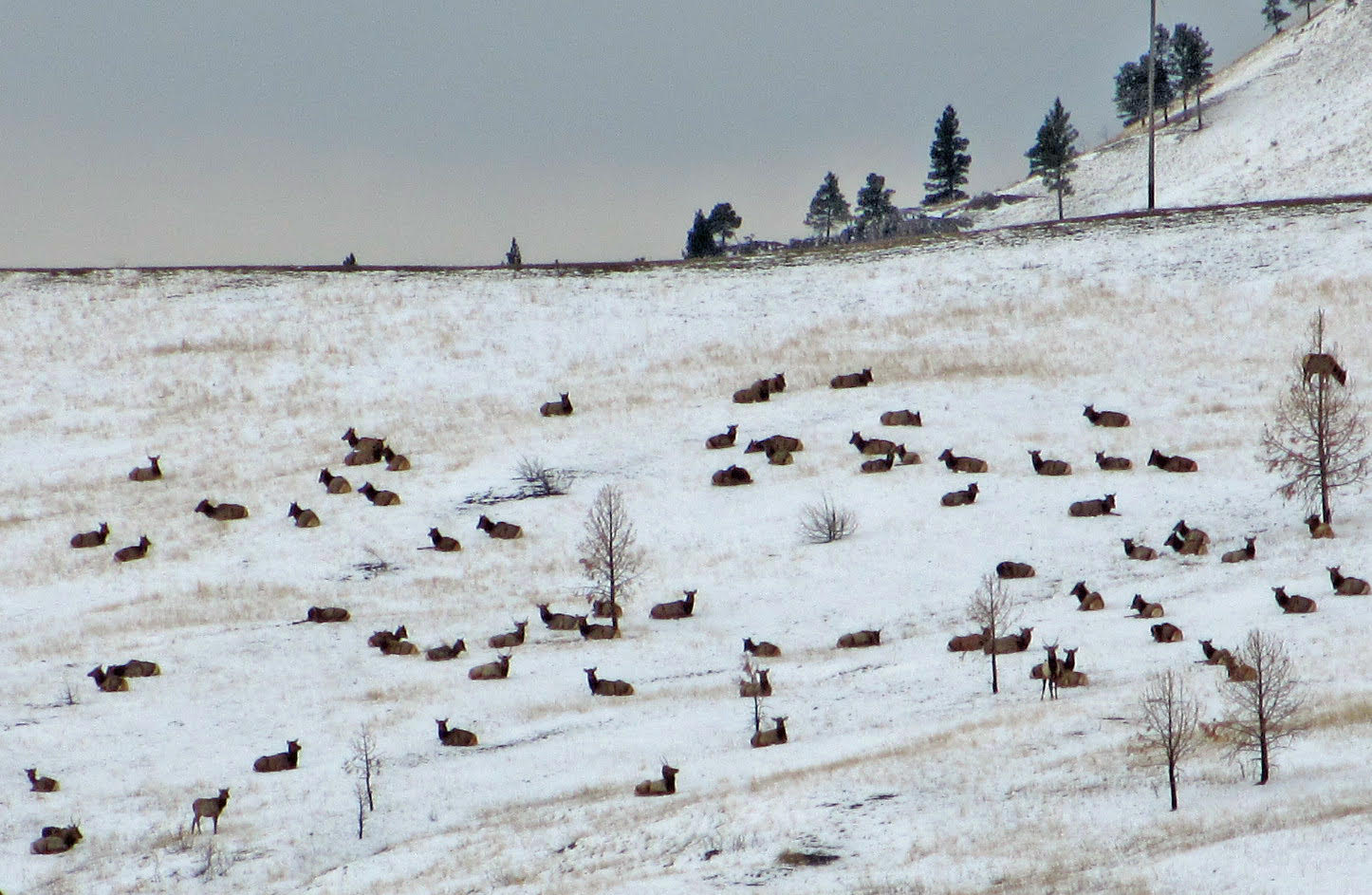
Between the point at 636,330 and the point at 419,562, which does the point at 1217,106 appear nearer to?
the point at 636,330

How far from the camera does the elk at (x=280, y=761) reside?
896 inches

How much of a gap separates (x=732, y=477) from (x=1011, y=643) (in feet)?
48.2

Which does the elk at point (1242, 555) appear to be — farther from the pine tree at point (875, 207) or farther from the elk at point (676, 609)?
the pine tree at point (875, 207)

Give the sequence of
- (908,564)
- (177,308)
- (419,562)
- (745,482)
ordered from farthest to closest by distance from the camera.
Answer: (177,308), (745,482), (419,562), (908,564)

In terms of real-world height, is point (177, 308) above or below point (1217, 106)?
below

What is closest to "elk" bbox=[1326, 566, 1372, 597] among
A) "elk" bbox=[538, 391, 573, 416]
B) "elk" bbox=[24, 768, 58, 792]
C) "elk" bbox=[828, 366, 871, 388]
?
"elk" bbox=[828, 366, 871, 388]

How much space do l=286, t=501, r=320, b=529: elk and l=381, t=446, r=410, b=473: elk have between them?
14.0 feet

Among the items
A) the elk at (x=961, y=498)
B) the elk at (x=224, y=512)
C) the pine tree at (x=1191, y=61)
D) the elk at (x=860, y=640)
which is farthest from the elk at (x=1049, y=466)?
the pine tree at (x=1191, y=61)

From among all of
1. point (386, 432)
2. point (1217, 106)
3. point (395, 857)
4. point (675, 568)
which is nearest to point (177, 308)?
point (386, 432)

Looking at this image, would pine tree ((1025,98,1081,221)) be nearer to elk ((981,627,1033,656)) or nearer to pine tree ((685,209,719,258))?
pine tree ((685,209,719,258))

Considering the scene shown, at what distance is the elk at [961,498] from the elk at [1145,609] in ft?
29.9

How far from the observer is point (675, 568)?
3438cm

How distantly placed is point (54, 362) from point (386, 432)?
59.5 feet

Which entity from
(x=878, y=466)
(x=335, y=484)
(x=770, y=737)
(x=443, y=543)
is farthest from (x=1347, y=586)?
(x=335, y=484)
